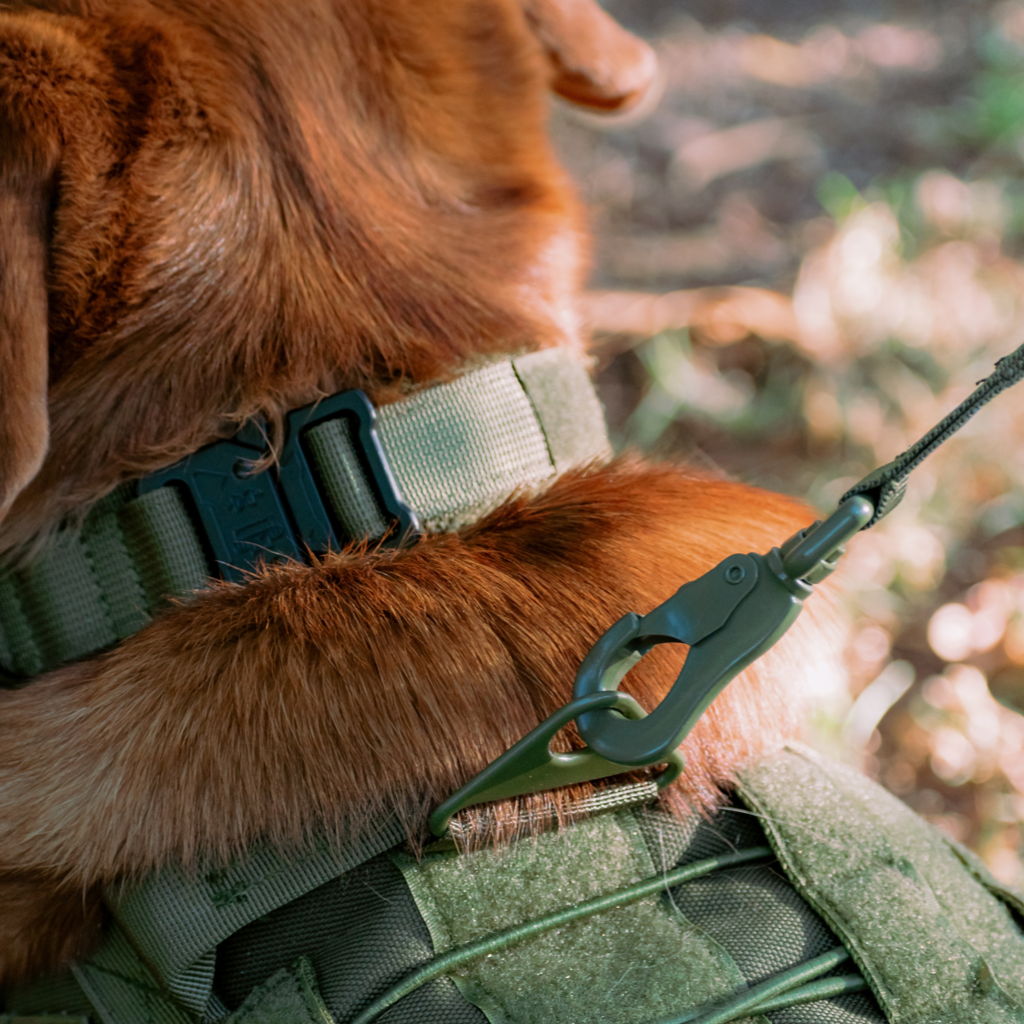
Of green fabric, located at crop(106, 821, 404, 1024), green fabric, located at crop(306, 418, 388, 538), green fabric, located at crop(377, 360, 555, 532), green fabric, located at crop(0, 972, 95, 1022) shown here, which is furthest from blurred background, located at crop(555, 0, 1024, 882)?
green fabric, located at crop(0, 972, 95, 1022)

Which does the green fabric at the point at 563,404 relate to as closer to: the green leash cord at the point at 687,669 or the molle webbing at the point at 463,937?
the green leash cord at the point at 687,669

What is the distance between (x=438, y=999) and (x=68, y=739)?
42 cm

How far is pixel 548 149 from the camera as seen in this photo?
1195mm

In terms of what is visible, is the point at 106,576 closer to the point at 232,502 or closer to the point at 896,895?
the point at 232,502

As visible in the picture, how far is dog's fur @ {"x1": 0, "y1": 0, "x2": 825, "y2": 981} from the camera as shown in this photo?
88 cm

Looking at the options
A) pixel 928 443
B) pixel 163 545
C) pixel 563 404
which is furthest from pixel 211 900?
pixel 928 443

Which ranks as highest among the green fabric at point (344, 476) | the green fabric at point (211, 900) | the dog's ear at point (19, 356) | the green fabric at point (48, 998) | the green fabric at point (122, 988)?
the dog's ear at point (19, 356)

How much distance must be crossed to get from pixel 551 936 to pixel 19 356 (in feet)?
2.34

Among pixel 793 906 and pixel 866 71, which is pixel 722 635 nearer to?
pixel 793 906

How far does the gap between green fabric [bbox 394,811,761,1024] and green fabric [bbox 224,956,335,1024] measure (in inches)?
4.7

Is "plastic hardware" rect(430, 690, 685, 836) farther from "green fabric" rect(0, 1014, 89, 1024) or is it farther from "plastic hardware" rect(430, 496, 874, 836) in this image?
"green fabric" rect(0, 1014, 89, 1024)

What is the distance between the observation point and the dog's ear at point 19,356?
847 mm

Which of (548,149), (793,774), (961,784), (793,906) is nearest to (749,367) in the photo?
(961,784)

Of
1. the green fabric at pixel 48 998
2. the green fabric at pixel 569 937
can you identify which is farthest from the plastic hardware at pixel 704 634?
the green fabric at pixel 48 998
